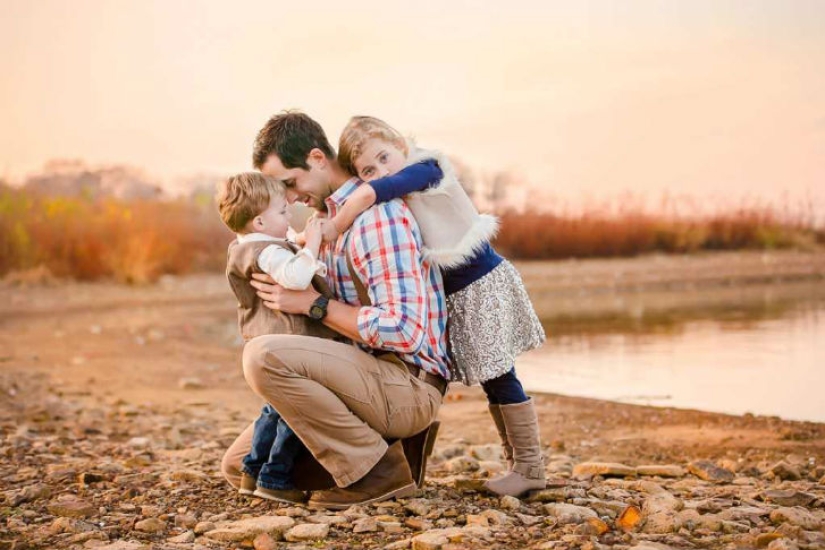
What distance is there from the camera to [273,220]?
4.03 meters

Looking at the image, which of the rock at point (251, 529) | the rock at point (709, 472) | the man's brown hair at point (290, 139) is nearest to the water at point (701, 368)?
the rock at point (709, 472)

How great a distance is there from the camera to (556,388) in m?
8.03

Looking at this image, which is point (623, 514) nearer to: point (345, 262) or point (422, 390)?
point (422, 390)

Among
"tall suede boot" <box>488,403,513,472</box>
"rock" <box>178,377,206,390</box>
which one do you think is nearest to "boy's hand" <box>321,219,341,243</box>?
"tall suede boot" <box>488,403,513,472</box>

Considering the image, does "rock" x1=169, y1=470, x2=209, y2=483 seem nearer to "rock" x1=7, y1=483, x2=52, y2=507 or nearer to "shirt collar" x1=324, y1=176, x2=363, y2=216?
"rock" x1=7, y1=483, x2=52, y2=507

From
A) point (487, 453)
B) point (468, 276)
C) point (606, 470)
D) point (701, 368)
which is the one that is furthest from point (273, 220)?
point (701, 368)

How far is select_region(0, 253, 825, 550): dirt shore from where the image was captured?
3.64 meters

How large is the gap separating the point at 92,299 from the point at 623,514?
1346 cm

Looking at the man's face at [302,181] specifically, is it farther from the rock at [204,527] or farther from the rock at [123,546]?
the rock at [123,546]

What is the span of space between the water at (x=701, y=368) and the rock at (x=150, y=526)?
4.42 m

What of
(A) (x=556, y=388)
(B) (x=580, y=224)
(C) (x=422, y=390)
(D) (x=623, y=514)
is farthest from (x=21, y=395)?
(B) (x=580, y=224)

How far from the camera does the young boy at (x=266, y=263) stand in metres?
3.96

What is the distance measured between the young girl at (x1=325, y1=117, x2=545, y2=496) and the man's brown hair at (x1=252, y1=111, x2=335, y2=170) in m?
0.12

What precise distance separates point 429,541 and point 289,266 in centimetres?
Result: 114
